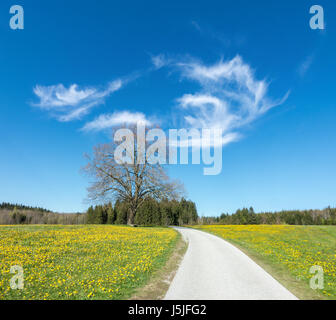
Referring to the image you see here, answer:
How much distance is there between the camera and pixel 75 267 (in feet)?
31.2

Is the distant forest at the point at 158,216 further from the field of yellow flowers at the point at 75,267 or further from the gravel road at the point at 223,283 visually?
the gravel road at the point at 223,283

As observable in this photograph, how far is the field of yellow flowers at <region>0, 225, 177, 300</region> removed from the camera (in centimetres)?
680

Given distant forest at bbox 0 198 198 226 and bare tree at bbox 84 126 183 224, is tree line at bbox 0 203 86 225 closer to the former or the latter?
distant forest at bbox 0 198 198 226

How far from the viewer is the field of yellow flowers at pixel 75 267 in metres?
6.80

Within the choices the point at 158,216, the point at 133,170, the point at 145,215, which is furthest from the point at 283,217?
the point at 133,170

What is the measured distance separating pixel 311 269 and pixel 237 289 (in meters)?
5.87

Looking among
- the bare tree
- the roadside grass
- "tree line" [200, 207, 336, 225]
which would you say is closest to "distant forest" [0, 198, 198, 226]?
"tree line" [200, 207, 336, 225]

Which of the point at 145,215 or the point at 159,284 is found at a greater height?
the point at 159,284

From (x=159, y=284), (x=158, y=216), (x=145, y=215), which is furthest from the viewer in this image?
(x=158, y=216)

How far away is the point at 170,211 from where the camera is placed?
294 ft

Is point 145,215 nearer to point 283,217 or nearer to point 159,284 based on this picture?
point 159,284

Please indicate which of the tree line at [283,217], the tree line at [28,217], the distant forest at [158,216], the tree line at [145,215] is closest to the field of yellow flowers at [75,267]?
the distant forest at [158,216]
